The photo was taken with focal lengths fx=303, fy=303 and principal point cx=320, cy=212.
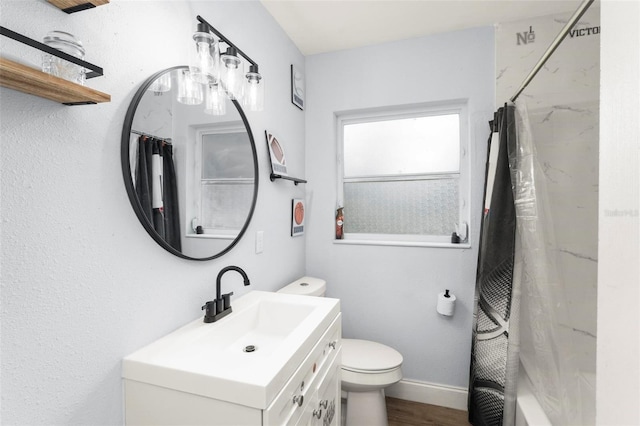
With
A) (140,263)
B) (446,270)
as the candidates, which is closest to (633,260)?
(140,263)

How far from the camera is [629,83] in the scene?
558 millimetres

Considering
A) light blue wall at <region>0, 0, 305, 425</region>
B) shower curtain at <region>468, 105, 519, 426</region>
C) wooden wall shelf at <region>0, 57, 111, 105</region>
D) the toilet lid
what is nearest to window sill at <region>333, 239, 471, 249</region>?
shower curtain at <region>468, 105, 519, 426</region>

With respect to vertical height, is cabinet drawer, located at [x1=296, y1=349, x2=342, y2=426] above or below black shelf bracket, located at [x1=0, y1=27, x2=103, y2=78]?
below

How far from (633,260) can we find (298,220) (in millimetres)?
1763

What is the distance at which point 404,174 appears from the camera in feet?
7.27

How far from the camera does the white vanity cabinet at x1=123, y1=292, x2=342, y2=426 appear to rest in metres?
0.78

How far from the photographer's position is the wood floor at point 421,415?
1.84m

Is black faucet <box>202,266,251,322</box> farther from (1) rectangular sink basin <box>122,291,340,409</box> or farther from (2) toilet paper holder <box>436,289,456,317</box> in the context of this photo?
(2) toilet paper holder <box>436,289,456,317</box>

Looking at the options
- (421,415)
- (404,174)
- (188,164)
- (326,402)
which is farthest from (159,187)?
(421,415)

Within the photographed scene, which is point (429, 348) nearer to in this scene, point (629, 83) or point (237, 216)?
point (237, 216)

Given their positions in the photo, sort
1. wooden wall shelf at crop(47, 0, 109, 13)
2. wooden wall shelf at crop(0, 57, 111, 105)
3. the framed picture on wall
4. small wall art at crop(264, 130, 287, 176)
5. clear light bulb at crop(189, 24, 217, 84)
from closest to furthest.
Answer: wooden wall shelf at crop(0, 57, 111, 105)
wooden wall shelf at crop(47, 0, 109, 13)
clear light bulb at crop(189, 24, 217, 84)
small wall art at crop(264, 130, 287, 176)
the framed picture on wall

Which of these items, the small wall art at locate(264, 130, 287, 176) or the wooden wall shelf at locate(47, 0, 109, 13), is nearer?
the wooden wall shelf at locate(47, 0, 109, 13)

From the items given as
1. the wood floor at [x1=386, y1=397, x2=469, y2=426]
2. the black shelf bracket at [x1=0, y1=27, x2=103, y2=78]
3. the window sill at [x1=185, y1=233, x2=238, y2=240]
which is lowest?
the wood floor at [x1=386, y1=397, x2=469, y2=426]

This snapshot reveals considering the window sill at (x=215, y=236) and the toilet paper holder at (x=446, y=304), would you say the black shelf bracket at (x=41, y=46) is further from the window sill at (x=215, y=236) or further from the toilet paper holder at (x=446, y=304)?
the toilet paper holder at (x=446, y=304)
